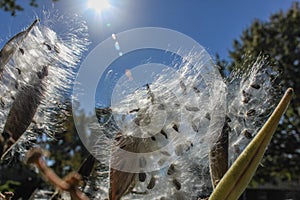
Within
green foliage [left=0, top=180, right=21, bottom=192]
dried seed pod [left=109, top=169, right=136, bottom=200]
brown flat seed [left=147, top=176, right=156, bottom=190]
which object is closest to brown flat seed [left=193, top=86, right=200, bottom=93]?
brown flat seed [left=147, top=176, right=156, bottom=190]

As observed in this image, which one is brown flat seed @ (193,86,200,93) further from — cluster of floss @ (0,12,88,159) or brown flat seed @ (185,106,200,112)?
cluster of floss @ (0,12,88,159)

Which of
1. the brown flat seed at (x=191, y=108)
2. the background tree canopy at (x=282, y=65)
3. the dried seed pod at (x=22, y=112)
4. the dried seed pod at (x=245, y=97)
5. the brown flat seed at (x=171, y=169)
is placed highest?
the background tree canopy at (x=282, y=65)

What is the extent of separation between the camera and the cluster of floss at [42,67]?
2.93 ft

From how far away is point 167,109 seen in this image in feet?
3.34

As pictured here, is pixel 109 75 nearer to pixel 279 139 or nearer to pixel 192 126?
pixel 192 126

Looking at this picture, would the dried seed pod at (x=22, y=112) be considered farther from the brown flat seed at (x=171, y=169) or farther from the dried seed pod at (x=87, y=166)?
the brown flat seed at (x=171, y=169)

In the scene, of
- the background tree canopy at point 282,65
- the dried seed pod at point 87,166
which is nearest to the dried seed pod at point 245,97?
the dried seed pod at point 87,166

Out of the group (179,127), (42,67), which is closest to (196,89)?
(179,127)

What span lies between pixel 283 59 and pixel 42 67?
18608 millimetres

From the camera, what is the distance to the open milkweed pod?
0.67 m

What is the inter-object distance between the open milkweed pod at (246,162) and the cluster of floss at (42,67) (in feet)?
1.26

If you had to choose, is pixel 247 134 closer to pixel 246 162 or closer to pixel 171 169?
pixel 171 169

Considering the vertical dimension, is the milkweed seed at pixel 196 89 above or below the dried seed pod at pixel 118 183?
above

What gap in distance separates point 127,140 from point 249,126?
412 millimetres
